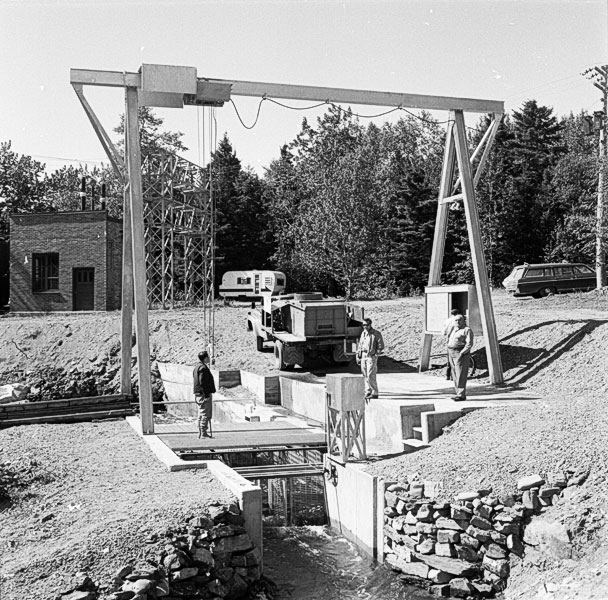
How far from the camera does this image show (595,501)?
827 centimetres

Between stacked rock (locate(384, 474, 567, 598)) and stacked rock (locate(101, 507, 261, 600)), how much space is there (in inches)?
79.8

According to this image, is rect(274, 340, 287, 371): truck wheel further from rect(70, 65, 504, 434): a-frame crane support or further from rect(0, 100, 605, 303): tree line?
rect(0, 100, 605, 303): tree line

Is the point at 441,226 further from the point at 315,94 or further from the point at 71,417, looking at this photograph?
the point at 71,417

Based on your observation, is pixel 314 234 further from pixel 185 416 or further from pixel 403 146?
pixel 185 416

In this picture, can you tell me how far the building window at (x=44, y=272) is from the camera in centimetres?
3859

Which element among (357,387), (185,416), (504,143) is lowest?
(185,416)

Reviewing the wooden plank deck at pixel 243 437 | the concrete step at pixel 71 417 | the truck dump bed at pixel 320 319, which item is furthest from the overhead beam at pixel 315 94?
the concrete step at pixel 71 417

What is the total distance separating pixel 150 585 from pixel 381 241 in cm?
3933

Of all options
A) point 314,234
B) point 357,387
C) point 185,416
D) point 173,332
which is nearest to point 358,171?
point 314,234

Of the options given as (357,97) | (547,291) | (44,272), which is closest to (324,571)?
(357,97)

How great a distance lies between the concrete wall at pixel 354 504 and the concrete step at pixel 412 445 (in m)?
0.99

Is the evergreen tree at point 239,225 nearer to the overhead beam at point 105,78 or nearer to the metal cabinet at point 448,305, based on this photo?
the metal cabinet at point 448,305

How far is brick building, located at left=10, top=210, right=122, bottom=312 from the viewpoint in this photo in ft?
123

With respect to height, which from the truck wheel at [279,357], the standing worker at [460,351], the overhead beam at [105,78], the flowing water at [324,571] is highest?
the overhead beam at [105,78]
